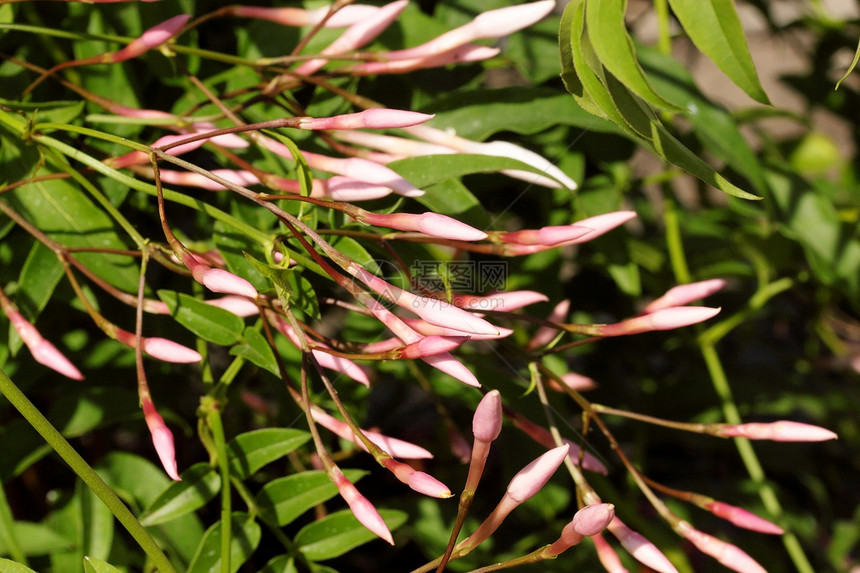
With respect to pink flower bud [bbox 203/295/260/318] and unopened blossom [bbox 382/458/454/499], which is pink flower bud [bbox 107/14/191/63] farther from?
unopened blossom [bbox 382/458/454/499]

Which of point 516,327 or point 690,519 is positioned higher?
point 516,327

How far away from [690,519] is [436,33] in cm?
53

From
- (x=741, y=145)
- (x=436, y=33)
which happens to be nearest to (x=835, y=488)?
(x=741, y=145)

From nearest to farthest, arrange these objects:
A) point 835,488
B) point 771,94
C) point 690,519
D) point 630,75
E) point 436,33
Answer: point 630,75
point 436,33
point 690,519
point 835,488
point 771,94

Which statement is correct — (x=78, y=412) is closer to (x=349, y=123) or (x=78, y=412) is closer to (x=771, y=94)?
(x=349, y=123)

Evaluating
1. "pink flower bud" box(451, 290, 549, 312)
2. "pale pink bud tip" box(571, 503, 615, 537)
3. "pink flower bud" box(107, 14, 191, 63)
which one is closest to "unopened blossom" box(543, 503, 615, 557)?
"pale pink bud tip" box(571, 503, 615, 537)

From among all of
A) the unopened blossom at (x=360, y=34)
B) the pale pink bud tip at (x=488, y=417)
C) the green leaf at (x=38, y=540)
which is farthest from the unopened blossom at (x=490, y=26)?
the green leaf at (x=38, y=540)

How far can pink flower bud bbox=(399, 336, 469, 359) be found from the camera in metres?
0.33

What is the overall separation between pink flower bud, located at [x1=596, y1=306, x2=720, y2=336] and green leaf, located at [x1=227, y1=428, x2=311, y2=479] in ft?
0.60

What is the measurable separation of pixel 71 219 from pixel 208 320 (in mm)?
109

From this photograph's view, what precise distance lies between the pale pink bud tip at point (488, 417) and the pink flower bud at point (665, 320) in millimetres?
128

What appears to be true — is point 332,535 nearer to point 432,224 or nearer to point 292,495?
point 292,495

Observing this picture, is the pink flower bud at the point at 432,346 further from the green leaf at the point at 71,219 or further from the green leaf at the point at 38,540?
the green leaf at the point at 38,540

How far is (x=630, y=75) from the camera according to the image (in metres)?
0.33
